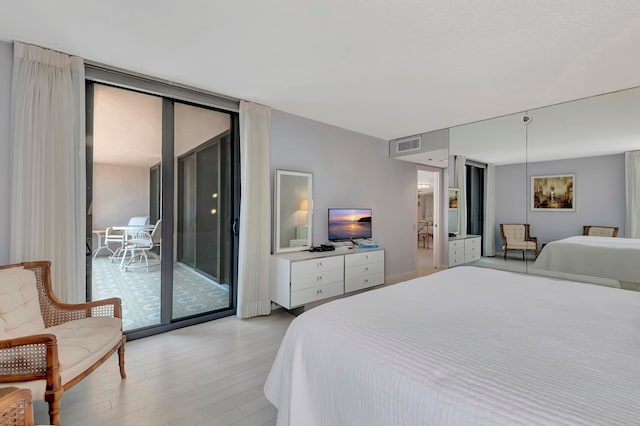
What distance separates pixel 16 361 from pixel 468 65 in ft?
12.2

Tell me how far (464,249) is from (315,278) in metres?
2.50

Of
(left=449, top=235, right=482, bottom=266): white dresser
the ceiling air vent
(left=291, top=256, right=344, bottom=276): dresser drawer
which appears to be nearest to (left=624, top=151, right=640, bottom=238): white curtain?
(left=449, top=235, right=482, bottom=266): white dresser

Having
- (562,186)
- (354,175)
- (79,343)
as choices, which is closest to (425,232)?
(354,175)

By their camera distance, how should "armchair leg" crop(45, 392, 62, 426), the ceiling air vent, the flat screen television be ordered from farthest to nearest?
the ceiling air vent → the flat screen television → "armchair leg" crop(45, 392, 62, 426)

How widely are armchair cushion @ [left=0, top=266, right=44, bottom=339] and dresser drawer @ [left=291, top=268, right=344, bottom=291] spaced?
2.11m

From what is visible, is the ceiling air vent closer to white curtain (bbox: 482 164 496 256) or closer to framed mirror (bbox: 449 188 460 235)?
framed mirror (bbox: 449 188 460 235)

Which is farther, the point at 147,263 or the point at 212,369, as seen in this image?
the point at 147,263

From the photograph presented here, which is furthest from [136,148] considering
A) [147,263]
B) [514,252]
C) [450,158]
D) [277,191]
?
[514,252]

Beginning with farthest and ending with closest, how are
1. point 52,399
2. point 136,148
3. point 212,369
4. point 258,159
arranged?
1. point 258,159
2. point 136,148
3. point 212,369
4. point 52,399

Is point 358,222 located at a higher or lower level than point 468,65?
lower

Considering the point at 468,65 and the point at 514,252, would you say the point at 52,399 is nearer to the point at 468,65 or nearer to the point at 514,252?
the point at 468,65

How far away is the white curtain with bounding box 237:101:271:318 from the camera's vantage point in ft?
10.9

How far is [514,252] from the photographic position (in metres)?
3.85

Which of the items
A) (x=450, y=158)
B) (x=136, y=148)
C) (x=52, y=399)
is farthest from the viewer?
(x=450, y=158)
